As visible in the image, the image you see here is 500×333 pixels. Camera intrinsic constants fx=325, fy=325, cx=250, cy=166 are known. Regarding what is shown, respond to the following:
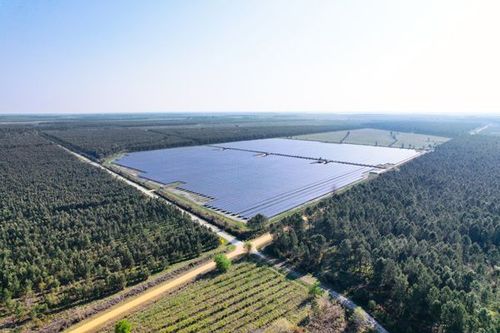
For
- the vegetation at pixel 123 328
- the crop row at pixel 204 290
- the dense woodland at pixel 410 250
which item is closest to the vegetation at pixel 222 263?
the crop row at pixel 204 290

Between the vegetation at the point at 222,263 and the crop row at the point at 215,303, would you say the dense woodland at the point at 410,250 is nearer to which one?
the crop row at the point at 215,303

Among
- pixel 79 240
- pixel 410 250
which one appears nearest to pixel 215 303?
pixel 79 240

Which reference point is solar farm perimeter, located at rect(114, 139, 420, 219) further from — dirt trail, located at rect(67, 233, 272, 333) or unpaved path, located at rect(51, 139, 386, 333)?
dirt trail, located at rect(67, 233, 272, 333)

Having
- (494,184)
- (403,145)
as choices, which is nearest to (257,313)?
(494,184)

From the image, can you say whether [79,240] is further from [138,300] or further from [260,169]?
[260,169]

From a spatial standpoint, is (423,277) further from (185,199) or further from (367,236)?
(185,199)

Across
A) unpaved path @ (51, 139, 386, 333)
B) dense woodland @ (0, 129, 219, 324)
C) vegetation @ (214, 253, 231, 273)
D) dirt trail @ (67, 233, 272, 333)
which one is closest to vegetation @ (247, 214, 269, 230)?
unpaved path @ (51, 139, 386, 333)
